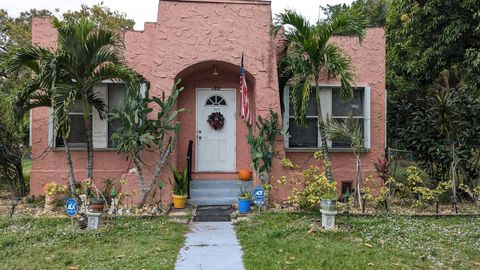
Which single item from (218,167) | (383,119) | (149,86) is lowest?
(218,167)

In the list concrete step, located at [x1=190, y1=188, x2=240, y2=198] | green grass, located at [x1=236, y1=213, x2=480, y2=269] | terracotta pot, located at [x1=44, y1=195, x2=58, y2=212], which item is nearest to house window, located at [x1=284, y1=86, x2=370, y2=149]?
concrete step, located at [x1=190, y1=188, x2=240, y2=198]

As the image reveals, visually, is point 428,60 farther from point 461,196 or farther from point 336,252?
point 336,252

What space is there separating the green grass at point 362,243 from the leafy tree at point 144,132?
7.00 feet

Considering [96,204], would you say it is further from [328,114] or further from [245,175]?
[328,114]

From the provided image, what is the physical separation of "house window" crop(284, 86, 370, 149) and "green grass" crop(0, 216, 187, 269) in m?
3.67

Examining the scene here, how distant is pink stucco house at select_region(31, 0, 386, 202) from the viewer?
802 cm

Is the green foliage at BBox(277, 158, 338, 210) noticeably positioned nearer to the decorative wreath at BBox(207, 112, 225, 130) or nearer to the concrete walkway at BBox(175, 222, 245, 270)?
the concrete walkway at BBox(175, 222, 245, 270)

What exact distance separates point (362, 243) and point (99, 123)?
5814mm

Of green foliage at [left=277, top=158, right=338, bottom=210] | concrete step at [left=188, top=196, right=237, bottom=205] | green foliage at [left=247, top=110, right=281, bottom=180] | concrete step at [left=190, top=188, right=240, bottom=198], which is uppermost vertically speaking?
green foliage at [left=247, top=110, right=281, bottom=180]

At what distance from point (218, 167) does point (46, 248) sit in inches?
175

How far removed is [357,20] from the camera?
7145 millimetres

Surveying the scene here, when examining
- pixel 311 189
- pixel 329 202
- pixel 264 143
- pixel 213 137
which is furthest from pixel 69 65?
pixel 329 202

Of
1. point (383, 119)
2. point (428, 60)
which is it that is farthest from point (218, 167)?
point (428, 60)

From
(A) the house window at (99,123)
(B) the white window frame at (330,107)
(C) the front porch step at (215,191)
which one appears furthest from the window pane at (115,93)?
(B) the white window frame at (330,107)
